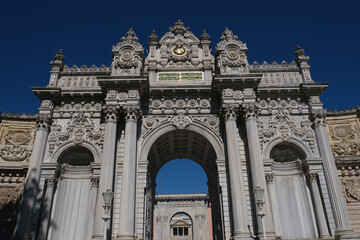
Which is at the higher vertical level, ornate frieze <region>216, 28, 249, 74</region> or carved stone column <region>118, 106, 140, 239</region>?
ornate frieze <region>216, 28, 249, 74</region>

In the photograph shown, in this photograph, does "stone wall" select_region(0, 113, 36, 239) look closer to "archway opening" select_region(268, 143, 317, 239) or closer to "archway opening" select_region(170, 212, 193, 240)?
"archway opening" select_region(268, 143, 317, 239)

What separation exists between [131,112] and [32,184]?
8.27 m

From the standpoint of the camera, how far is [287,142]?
70.2 ft

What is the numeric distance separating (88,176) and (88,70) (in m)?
8.97

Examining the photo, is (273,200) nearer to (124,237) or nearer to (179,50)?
(124,237)

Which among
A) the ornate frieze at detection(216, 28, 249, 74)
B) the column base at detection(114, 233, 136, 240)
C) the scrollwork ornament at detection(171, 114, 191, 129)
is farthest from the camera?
the ornate frieze at detection(216, 28, 249, 74)

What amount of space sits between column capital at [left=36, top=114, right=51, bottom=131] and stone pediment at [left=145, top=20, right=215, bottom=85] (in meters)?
8.67

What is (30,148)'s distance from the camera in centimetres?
2269

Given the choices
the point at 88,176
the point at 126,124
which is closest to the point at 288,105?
the point at 126,124

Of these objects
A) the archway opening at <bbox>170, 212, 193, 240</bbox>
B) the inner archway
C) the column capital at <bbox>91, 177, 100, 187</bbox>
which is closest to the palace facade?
the column capital at <bbox>91, 177, 100, 187</bbox>

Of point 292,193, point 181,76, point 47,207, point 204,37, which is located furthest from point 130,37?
point 292,193

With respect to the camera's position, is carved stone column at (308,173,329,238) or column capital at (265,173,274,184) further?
column capital at (265,173,274,184)

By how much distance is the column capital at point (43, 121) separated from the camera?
21.4m

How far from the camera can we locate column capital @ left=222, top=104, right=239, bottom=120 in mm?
20930
